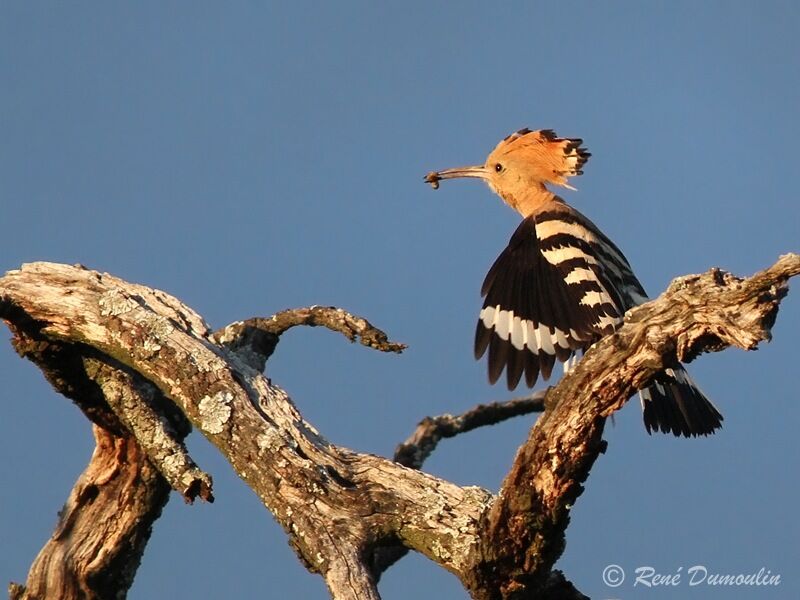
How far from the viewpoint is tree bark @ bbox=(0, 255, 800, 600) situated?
2486mm

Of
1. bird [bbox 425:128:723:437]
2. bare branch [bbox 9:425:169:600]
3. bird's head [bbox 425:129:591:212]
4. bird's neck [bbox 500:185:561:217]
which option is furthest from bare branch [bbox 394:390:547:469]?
bare branch [bbox 9:425:169:600]

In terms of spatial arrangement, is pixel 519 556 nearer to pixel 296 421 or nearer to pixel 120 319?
pixel 296 421

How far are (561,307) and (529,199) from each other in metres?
1.17

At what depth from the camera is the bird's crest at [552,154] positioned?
16.3ft

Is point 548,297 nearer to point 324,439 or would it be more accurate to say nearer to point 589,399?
point 324,439

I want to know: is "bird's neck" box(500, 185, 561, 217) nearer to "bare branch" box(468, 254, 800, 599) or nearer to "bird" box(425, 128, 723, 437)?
"bird" box(425, 128, 723, 437)

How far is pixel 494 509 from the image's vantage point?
265cm

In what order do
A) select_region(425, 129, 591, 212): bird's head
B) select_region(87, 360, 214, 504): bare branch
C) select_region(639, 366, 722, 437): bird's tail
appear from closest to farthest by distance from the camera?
select_region(87, 360, 214, 504): bare branch → select_region(639, 366, 722, 437): bird's tail → select_region(425, 129, 591, 212): bird's head

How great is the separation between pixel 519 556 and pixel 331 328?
1089mm

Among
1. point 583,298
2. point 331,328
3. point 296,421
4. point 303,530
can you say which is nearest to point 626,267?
point 583,298

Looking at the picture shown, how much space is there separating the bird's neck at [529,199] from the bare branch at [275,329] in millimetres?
1395

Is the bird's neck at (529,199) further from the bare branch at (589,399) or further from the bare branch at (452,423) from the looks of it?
the bare branch at (589,399)

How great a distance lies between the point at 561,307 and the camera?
3.84m

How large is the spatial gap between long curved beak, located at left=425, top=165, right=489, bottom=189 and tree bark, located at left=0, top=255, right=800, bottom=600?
5.46 ft
